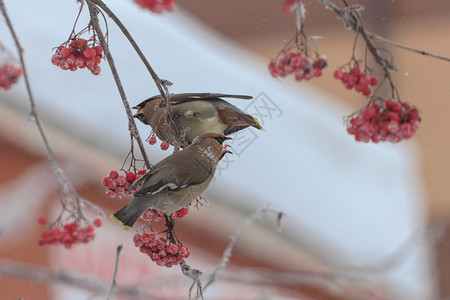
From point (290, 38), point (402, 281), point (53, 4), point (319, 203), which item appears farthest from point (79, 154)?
point (402, 281)

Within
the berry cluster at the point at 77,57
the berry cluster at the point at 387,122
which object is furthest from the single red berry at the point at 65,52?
the berry cluster at the point at 387,122

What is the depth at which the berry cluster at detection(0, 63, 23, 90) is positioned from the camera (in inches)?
24.3

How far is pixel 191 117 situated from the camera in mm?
492

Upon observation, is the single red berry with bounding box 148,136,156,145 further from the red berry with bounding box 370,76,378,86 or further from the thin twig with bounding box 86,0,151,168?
the red berry with bounding box 370,76,378,86

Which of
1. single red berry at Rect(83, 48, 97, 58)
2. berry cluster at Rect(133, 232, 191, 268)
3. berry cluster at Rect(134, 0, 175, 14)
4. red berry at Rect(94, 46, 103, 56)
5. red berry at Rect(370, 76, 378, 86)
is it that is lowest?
berry cluster at Rect(133, 232, 191, 268)

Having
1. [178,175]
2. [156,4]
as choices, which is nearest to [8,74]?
[156,4]

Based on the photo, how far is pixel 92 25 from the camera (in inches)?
19.1

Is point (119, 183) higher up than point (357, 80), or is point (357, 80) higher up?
point (357, 80)

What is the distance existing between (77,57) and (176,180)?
0.11 m

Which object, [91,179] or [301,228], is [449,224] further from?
[91,179]

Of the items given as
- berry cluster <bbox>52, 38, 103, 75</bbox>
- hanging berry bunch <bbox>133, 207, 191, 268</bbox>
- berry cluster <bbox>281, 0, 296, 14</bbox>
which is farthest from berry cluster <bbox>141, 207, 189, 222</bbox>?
berry cluster <bbox>281, 0, 296, 14</bbox>

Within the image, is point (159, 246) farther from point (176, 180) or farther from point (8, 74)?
point (8, 74)

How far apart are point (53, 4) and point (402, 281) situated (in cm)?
87

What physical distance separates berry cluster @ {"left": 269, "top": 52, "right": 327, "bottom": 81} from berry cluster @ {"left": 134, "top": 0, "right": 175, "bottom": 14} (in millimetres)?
116
